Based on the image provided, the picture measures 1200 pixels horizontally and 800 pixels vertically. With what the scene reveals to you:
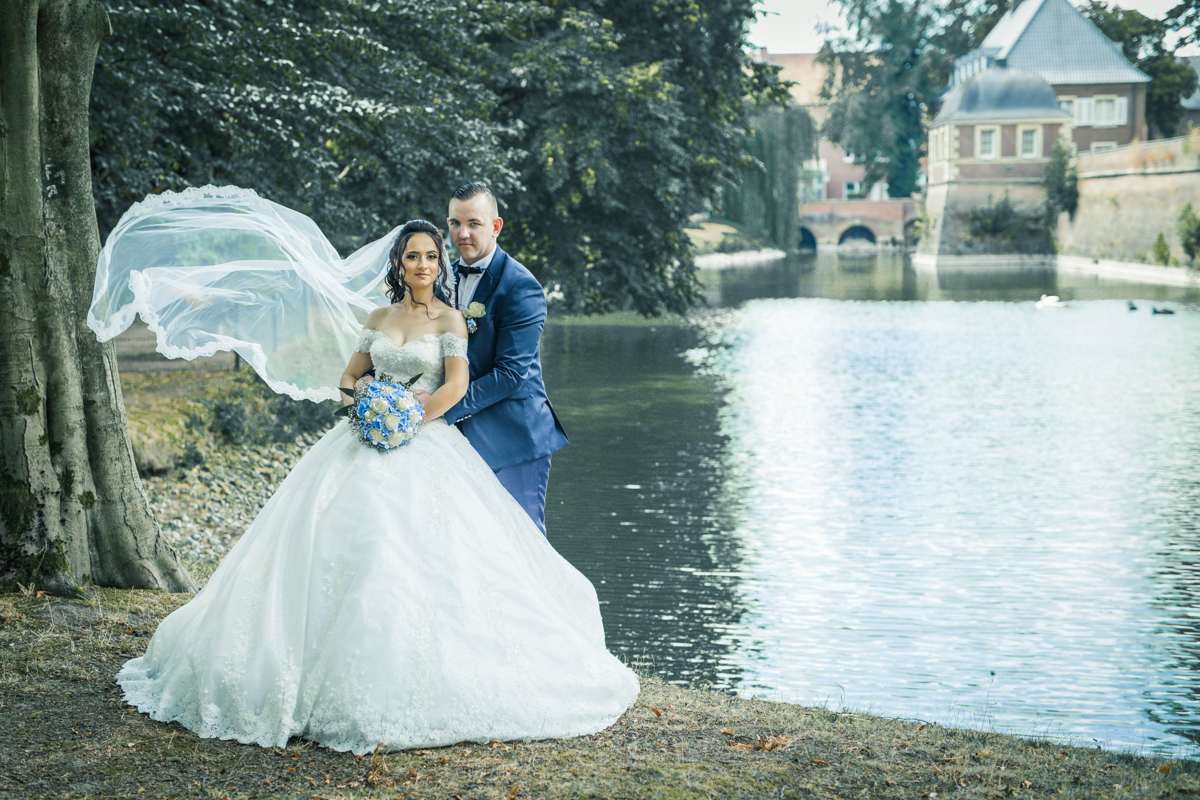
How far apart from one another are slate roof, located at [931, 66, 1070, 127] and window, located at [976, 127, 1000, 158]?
23.0 inches

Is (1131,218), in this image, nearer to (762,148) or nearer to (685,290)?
(762,148)

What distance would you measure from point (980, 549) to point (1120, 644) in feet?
7.27

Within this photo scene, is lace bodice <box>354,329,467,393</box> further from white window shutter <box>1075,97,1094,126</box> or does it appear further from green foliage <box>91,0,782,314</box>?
white window shutter <box>1075,97,1094,126</box>

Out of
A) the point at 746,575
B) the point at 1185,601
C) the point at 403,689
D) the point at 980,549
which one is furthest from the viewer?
the point at 980,549

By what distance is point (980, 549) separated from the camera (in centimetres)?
958

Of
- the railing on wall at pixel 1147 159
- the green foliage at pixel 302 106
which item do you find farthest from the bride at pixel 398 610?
the railing on wall at pixel 1147 159

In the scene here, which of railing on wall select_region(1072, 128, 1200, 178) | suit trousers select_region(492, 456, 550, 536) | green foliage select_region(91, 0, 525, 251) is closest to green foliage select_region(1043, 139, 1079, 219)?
railing on wall select_region(1072, 128, 1200, 178)

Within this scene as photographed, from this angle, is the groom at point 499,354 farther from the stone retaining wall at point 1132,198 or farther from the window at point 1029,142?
the window at point 1029,142

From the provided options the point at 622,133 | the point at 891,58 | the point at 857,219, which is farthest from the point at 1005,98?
the point at 622,133

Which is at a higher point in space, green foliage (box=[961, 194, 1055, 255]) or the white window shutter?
the white window shutter

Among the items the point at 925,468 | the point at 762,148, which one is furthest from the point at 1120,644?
the point at 762,148

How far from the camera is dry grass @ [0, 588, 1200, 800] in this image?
3574mm

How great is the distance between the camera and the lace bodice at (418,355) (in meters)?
4.31

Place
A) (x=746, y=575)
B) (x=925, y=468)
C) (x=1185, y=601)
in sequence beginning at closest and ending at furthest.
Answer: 1. (x=1185, y=601)
2. (x=746, y=575)
3. (x=925, y=468)
